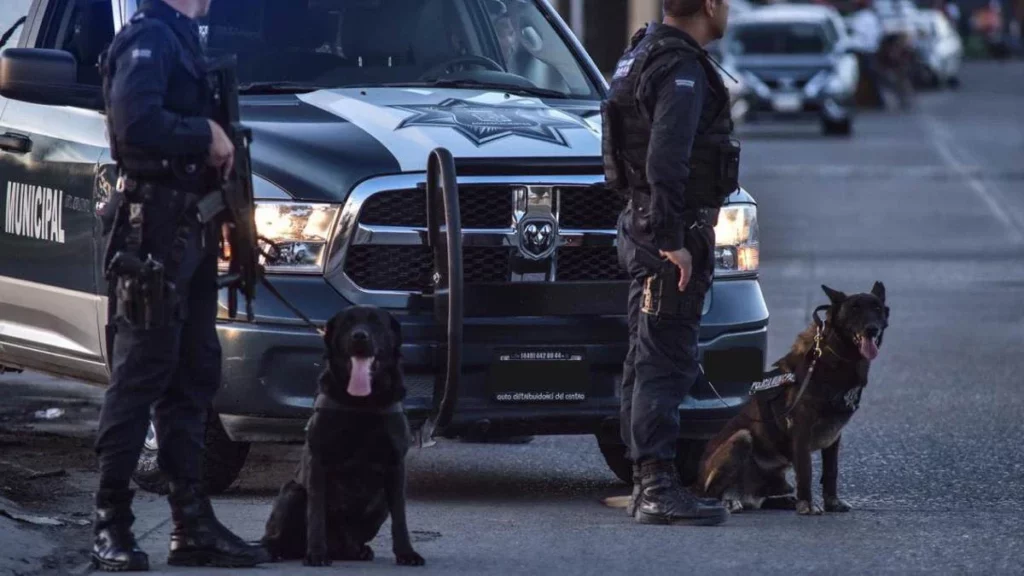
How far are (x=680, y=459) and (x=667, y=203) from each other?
4.78ft

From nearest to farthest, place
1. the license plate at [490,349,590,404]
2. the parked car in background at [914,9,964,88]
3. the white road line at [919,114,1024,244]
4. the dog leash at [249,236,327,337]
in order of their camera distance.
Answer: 1. the dog leash at [249,236,327,337]
2. the license plate at [490,349,590,404]
3. the white road line at [919,114,1024,244]
4. the parked car in background at [914,9,964,88]

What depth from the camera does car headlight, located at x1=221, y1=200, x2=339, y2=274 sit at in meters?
7.32

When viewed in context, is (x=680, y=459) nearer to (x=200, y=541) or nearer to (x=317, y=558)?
(x=317, y=558)

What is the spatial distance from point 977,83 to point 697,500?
56994mm

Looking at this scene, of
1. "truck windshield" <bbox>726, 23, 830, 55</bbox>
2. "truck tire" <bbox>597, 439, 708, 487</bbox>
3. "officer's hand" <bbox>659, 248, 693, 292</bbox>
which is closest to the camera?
"officer's hand" <bbox>659, 248, 693, 292</bbox>

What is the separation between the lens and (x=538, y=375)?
744 centimetres

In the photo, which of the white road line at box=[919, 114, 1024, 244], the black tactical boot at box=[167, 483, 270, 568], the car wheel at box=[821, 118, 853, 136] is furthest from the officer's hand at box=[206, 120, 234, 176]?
the car wheel at box=[821, 118, 853, 136]

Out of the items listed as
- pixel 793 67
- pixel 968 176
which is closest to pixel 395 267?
pixel 968 176

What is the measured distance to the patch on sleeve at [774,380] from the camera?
7625 mm

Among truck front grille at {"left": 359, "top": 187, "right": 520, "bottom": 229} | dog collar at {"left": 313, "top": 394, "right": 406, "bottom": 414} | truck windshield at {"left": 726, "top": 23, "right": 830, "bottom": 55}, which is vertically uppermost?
truck front grille at {"left": 359, "top": 187, "right": 520, "bottom": 229}

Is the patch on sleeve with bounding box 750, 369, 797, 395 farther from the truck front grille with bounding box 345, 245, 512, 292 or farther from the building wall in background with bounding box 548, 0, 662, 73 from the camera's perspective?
the building wall in background with bounding box 548, 0, 662, 73

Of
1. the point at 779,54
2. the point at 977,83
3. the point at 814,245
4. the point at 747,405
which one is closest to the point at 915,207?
the point at 814,245

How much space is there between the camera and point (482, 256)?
7473 millimetres

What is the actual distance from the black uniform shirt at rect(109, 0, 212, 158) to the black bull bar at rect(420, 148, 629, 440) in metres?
1.10
